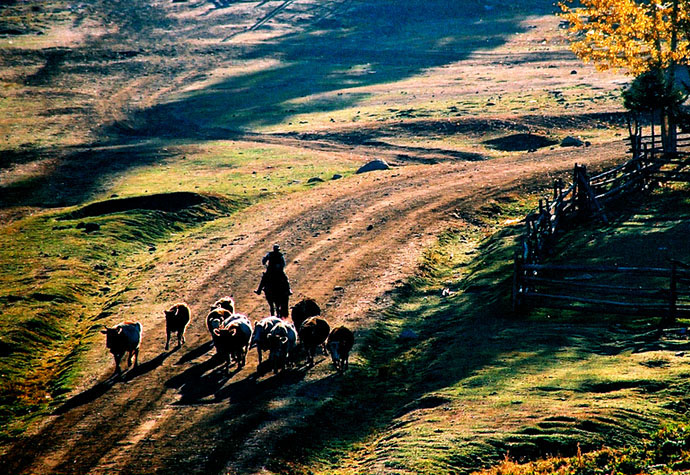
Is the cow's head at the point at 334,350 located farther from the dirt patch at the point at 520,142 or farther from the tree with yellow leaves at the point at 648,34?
the dirt patch at the point at 520,142

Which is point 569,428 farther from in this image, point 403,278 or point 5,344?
point 5,344

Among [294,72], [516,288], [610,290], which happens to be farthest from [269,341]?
[294,72]

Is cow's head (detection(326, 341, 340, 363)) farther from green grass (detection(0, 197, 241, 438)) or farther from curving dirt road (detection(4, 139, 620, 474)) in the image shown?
green grass (detection(0, 197, 241, 438))

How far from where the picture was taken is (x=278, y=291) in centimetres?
2253

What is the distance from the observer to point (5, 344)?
21.2 meters

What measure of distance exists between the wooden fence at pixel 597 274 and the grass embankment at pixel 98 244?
14.3m

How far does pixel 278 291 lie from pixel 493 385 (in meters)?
8.36

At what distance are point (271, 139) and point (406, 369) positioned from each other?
40135 mm

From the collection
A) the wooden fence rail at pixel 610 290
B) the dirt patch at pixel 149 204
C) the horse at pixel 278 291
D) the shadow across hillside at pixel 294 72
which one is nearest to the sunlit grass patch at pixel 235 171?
the dirt patch at pixel 149 204

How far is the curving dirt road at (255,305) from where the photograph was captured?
15133 millimetres

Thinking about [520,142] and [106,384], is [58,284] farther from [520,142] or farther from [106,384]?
[520,142]

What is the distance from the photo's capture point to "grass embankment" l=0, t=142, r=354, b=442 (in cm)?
2052

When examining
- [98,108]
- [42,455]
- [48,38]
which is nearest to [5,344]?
[42,455]

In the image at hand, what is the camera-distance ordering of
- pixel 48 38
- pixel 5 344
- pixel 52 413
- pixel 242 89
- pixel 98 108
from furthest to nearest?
pixel 48 38, pixel 242 89, pixel 98 108, pixel 5 344, pixel 52 413
